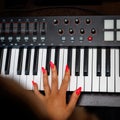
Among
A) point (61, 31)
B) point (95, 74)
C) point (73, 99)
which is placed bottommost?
point (73, 99)

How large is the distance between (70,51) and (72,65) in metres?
0.06

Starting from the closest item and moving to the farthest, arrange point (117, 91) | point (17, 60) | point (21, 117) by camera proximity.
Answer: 1. point (21, 117)
2. point (117, 91)
3. point (17, 60)

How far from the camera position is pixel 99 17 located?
1249 millimetres

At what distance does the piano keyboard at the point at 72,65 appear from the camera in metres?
1.18

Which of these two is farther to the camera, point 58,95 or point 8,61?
point 8,61

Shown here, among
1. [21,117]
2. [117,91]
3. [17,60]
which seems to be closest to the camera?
[21,117]

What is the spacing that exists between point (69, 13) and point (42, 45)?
223 mm

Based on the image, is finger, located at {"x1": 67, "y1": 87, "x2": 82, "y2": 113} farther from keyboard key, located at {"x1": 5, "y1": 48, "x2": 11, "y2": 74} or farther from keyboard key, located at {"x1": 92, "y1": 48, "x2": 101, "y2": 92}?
keyboard key, located at {"x1": 5, "y1": 48, "x2": 11, "y2": 74}

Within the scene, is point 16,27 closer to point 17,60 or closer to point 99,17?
point 17,60

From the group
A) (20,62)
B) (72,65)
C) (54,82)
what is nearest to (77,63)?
(72,65)

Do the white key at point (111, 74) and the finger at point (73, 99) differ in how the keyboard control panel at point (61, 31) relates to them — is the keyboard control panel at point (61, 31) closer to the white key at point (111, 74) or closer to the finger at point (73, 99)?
the white key at point (111, 74)

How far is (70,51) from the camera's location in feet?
4.09

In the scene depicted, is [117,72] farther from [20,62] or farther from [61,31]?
[20,62]

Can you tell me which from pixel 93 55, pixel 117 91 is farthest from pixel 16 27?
pixel 117 91
